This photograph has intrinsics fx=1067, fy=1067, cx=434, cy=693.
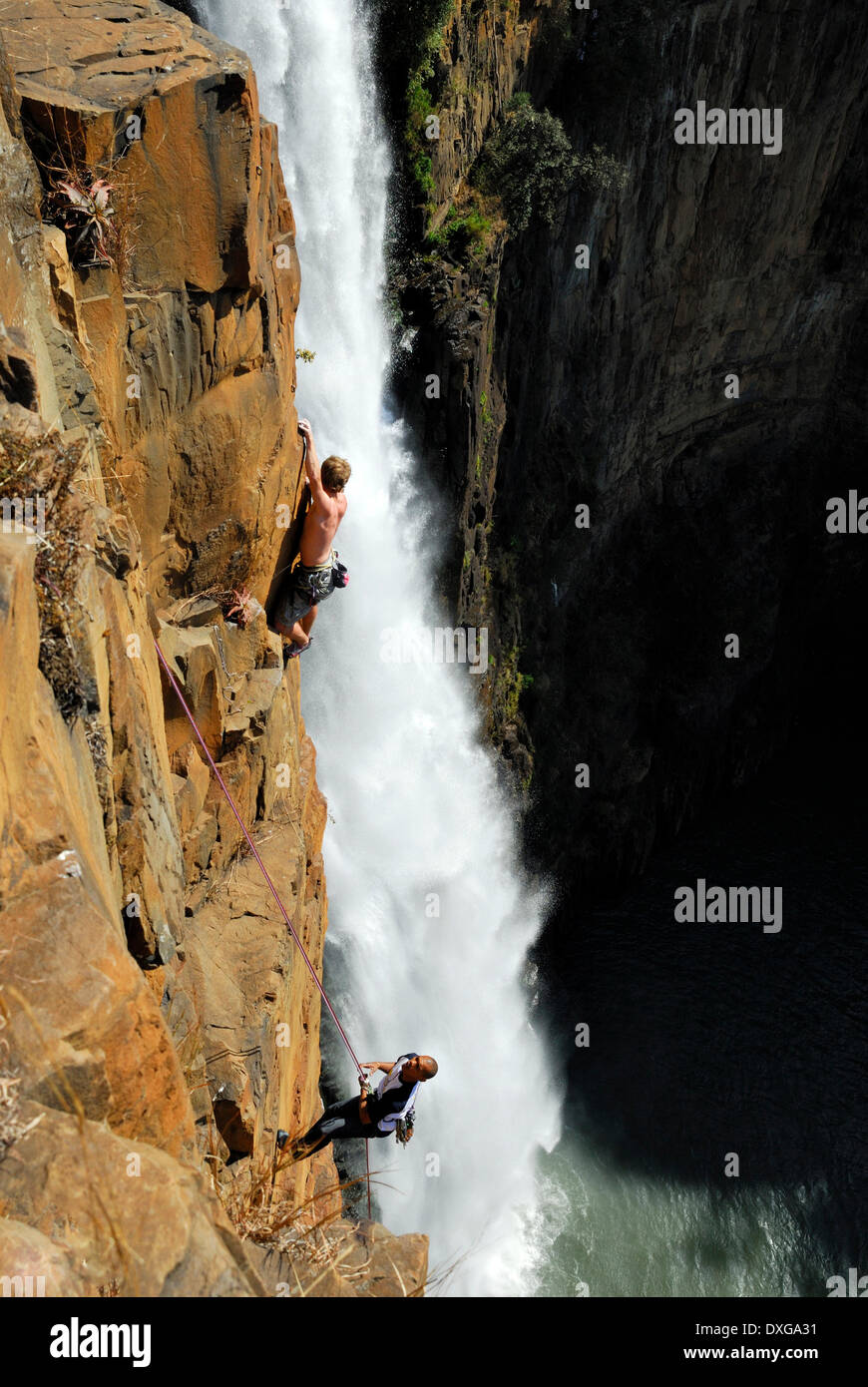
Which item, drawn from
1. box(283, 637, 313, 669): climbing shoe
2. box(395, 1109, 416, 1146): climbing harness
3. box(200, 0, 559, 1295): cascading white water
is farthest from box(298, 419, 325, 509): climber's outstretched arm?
box(200, 0, 559, 1295): cascading white water

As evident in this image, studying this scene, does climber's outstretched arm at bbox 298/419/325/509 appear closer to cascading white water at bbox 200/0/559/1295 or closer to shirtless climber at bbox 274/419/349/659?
shirtless climber at bbox 274/419/349/659

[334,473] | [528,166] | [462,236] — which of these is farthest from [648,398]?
[334,473]

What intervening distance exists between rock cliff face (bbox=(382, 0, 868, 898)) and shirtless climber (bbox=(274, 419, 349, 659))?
826 centimetres

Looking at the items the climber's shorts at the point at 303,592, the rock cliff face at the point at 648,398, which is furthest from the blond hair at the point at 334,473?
the rock cliff face at the point at 648,398

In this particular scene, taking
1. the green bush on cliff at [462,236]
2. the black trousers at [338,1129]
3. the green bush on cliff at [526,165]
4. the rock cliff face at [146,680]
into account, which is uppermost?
the green bush on cliff at [526,165]

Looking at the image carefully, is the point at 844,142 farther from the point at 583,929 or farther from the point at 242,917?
the point at 242,917

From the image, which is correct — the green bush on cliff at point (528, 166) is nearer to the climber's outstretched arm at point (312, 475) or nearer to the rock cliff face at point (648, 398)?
the rock cliff face at point (648, 398)

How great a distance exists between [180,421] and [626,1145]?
45.4 feet

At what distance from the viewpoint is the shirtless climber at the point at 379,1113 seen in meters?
7.11

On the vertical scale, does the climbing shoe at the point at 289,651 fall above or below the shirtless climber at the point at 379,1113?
above

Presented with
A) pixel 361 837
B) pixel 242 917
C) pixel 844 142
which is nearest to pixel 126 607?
pixel 242 917

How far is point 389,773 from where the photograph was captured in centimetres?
1672

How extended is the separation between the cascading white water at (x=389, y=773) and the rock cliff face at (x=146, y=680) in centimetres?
625

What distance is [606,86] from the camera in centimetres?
1725
